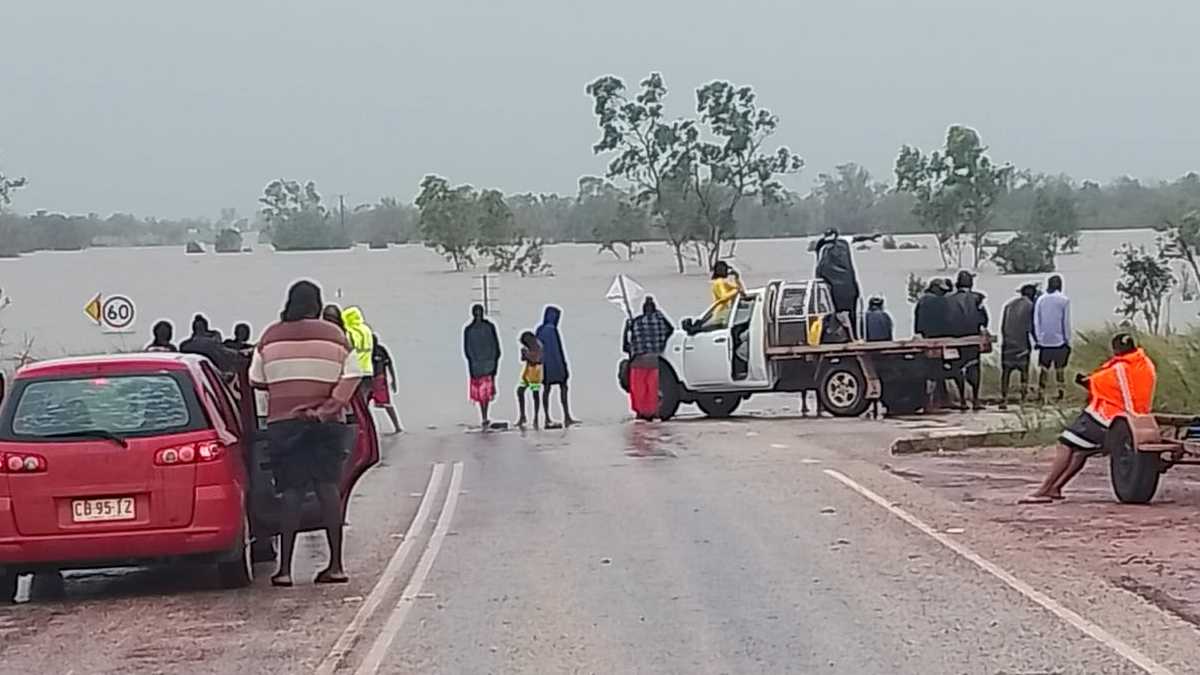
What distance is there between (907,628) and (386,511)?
731cm

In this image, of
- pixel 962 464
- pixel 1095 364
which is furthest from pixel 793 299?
pixel 962 464

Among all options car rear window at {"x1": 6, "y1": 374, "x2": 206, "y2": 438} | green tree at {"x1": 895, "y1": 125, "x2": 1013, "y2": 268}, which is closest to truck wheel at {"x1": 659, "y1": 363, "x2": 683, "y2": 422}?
car rear window at {"x1": 6, "y1": 374, "x2": 206, "y2": 438}

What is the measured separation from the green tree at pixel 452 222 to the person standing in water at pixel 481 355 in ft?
141

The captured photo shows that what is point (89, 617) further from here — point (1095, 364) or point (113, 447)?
point (1095, 364)

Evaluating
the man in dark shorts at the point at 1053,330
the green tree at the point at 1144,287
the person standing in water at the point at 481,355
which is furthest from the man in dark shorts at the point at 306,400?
the green tree at the point at 1144,287

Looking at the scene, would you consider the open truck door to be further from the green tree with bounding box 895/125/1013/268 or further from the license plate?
the green tree with bounding box 895/125/1013/268

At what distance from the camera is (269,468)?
12133mm

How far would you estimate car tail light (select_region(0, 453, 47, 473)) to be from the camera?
37.5 feet

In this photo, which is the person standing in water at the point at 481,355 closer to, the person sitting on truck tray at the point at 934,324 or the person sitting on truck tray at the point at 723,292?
the person sitting on truck tray at the point at 723,292

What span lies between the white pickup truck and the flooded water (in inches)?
139

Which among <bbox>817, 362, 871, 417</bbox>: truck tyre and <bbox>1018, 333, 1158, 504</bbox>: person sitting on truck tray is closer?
<bbox>1018, 333, 1158, 504</bbox>: person sitting on truck tray

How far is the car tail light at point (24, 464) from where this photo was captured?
11.4 m

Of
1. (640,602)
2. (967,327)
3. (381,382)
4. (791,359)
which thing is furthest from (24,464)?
(967,327)

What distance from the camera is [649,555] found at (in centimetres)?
1307
